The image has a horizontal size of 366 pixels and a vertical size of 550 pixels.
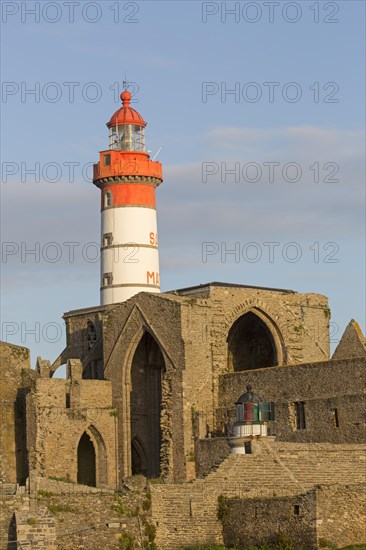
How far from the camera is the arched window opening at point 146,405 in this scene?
220 ft

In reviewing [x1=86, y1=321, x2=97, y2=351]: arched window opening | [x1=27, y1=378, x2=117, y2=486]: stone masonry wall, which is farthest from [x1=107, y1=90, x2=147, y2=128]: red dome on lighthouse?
[x1=27, y1=378, x2=117, y2=486]: stone masonry wall

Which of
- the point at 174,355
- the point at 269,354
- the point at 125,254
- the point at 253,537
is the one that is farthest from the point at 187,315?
the point at 253,537

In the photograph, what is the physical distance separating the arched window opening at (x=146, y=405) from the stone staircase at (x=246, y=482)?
1813cm

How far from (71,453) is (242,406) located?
51.1 feet

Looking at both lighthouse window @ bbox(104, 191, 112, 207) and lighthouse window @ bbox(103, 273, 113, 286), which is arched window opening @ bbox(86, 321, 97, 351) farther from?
lighthouse window @ bbox(104, 191, 112, 207)

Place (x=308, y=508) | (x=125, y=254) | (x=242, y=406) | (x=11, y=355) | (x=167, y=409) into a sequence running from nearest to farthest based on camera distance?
(x=308, y=508), (x=242, y=406), (x=167, y=409), (x=11, y=355), (x=125, y=254)

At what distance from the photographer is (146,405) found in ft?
222

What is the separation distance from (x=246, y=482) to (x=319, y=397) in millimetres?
13334

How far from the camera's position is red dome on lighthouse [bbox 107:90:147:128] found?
251 feet

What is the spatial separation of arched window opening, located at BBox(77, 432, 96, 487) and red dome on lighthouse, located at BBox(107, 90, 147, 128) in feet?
59.2

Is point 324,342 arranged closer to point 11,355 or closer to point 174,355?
point 174,355

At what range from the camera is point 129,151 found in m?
75.5

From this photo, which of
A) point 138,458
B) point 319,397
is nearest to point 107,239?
point 138,458

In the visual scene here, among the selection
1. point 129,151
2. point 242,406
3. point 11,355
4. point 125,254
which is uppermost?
point 129,151
